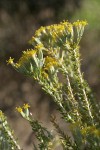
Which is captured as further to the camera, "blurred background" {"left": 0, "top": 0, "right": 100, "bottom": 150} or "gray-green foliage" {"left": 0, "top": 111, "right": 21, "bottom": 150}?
"blurred background" {"left": 0, "top": 0, "right": 100, "bottom": 150}

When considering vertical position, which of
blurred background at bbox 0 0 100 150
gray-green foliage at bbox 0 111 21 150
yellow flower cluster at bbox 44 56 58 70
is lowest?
gray-green foliage at bbox 0 111 21 150

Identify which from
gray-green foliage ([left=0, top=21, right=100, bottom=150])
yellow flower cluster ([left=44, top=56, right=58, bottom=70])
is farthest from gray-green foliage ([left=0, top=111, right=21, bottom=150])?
yellow flower cluster ([left=44, top=56, right=58, bottom=70])

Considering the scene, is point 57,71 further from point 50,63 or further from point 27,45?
point 27,45

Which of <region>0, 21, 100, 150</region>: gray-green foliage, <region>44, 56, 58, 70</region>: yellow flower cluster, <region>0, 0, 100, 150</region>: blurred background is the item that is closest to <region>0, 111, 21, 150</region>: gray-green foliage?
<region>0, 21, 100, 150</region>: gray-green foliage

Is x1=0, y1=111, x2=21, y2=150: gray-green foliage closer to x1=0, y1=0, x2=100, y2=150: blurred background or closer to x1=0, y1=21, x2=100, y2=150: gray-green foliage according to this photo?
x1=0, y1=21, x2=100, y2=150: gray-green foliage

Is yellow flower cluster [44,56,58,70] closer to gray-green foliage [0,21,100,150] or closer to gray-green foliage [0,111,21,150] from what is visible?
gray-green foliage [0,21,100,150]

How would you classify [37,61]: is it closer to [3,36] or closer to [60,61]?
[60,61]

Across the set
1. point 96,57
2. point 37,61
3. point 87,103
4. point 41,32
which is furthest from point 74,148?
point 96,57

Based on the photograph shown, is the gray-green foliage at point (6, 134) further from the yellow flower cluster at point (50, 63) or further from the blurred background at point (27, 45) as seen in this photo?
the blurred background at point (27, 45)

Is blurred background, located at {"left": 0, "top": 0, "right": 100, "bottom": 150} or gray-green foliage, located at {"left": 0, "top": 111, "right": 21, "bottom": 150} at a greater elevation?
blurred background, located at {"left": 0, "top": 0, "right": 100, "bottom": 150}
